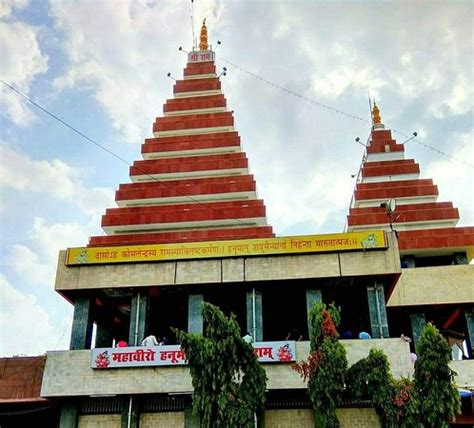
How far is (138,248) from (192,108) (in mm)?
16785

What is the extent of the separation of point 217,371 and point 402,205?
20382 millimetres

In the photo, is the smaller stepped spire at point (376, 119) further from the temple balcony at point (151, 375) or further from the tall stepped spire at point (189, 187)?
the temple balcony at point (151, 375)

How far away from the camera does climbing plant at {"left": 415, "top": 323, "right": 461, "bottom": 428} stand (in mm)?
13086

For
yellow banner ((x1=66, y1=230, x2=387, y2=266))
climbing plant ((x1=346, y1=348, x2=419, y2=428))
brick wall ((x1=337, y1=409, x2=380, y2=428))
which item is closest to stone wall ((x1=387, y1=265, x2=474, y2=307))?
yellow banner ((x1=66, y1=230, x2=387, y2=266))

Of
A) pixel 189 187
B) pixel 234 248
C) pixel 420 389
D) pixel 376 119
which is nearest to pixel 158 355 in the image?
pixel 234 248

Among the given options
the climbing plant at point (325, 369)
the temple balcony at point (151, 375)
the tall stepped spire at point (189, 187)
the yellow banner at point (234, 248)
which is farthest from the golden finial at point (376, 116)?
the climbing plant at point (325, 369)

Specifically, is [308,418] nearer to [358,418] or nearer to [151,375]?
[358,418]

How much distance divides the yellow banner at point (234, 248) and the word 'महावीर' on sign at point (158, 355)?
3151 millimetres

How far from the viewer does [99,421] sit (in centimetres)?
1795

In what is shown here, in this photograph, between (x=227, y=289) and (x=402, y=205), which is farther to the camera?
(x=402, y=205)

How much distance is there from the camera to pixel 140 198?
29906 millimetres

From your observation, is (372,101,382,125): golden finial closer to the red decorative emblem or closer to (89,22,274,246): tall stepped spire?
(89,22,274,246): tall stepped spire

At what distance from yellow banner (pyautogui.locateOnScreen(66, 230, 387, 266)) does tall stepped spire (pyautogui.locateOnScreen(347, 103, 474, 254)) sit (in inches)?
371

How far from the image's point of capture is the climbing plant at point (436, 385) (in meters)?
13.1
